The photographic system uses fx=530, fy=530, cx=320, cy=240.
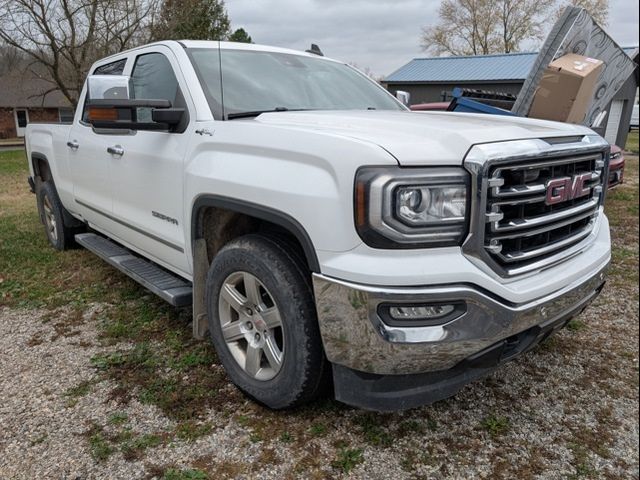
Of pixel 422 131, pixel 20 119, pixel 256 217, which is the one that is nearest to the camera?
pixel 422 131

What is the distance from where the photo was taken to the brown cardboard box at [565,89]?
207 inches

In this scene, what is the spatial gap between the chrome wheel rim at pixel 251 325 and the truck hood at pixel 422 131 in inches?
33.1

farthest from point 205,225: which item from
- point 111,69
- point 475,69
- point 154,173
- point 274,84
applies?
point 475,69

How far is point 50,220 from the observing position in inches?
239

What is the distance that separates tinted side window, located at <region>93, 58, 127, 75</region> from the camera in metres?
4.23

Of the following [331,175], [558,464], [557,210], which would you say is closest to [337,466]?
[558,464]

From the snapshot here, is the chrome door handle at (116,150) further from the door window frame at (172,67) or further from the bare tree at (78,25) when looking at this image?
the bare tree at (78,25)

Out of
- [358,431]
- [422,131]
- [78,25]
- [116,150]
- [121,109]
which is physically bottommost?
[358,431]

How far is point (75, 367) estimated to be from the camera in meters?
3.36

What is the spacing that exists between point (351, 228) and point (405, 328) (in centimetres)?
44

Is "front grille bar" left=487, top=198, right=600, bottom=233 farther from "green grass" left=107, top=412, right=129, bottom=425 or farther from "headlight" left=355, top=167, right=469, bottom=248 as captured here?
"green grass" left=107, top=412, right=129, bottom=425

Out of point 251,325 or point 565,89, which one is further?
point 565,89

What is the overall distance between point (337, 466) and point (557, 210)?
61.0 inches

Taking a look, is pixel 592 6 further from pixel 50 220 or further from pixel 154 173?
pixel 50 220
